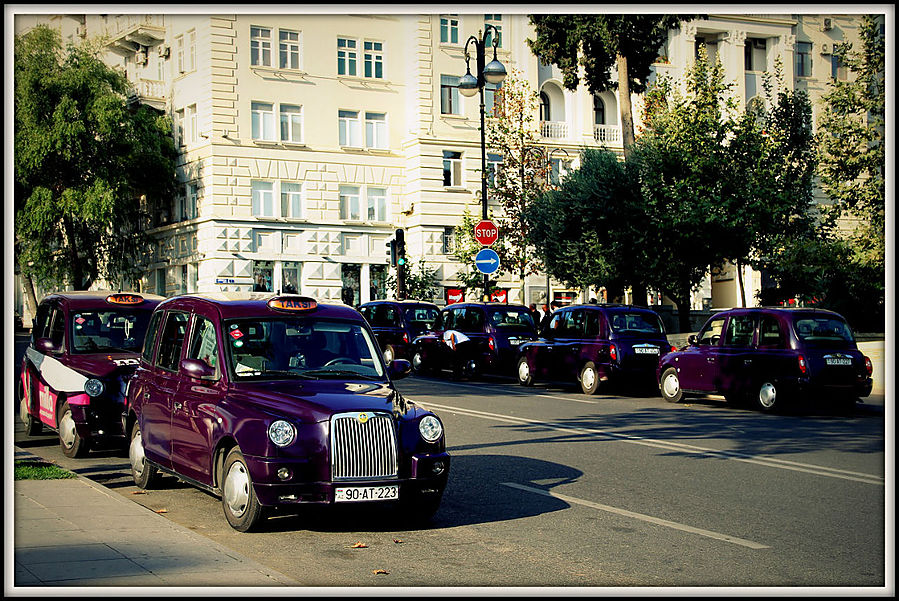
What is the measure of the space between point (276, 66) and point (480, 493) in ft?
130

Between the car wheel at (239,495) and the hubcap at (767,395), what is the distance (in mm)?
12617

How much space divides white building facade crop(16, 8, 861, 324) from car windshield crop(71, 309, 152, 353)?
3187 centimetres

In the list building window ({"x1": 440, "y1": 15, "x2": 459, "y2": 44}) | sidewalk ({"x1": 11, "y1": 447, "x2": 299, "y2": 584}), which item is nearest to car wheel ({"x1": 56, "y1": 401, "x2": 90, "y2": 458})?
→ sidewalk ({"x1": 11, "y1": 447, "x2": 299, "y2": 584})

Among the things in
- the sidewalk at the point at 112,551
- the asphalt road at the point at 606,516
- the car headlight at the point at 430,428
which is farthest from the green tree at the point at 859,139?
the sidewalk at the point at 112,551

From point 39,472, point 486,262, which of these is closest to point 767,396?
point 486,262

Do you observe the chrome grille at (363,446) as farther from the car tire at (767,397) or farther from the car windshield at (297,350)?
the car tire at (767,397)

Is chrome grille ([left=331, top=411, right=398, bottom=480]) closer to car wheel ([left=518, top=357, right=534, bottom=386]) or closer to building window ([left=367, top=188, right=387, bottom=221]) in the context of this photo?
car wheel ([left=518, top=357, right=534, bottom=386])

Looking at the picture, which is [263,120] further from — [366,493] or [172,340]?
[366,493]

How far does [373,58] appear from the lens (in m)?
49.3

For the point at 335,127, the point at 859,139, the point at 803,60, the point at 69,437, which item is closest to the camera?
the point at 69,437

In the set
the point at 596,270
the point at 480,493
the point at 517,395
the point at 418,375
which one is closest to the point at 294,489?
the point at 480,493

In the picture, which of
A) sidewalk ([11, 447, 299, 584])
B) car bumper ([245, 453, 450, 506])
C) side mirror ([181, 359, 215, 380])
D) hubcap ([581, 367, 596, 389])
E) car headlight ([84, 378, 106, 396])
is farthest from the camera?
hubcap ([581, 367, 596, 389])

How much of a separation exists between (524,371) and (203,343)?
15.3 metres

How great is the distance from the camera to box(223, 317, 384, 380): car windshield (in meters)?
9.16
